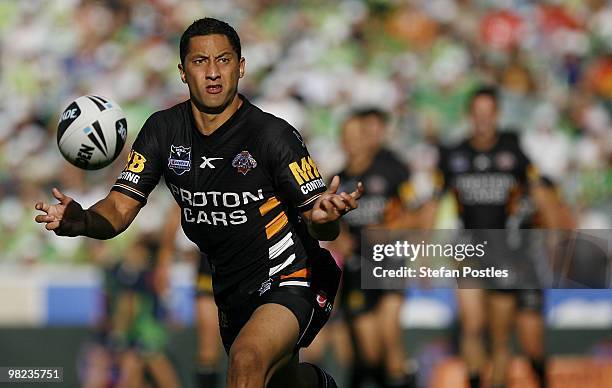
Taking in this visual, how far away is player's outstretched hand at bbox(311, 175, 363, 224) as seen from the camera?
4.61m

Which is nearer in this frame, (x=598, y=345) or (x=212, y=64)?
(x=212, y=64)

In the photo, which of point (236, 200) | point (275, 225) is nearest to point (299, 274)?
point (275, 225)

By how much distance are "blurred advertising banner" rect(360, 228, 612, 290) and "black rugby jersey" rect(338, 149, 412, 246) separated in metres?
0.13

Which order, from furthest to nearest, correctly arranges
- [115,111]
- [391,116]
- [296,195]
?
[391,116] → [115,111] → [296,195]

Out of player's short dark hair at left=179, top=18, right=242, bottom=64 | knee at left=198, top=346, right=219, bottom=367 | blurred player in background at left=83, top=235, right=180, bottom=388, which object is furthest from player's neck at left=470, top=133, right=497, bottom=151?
player's short dark hair at left=179, top=18, right=242, bottom=64

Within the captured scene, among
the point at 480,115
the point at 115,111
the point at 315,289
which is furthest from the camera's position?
the point at 480,115

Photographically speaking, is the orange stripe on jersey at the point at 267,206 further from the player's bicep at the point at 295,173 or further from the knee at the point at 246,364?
the knee at the point at 246,364

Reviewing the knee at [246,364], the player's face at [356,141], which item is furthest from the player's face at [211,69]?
the player's face at [356,141]

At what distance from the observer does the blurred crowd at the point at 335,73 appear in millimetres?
10781

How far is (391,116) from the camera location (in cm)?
1095

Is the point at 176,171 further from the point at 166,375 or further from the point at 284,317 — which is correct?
the point at 166,375

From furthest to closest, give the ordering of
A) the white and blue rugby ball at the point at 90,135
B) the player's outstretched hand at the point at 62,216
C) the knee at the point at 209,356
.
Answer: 1. the knee at the point at 209,356
2. the white and blue rugby ball at the point at 90,135
3. the player's outstretched hand at the point at 62,216

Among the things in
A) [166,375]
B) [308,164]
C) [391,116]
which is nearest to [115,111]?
[308,164]

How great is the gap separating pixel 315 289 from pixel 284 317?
38 centimetres
